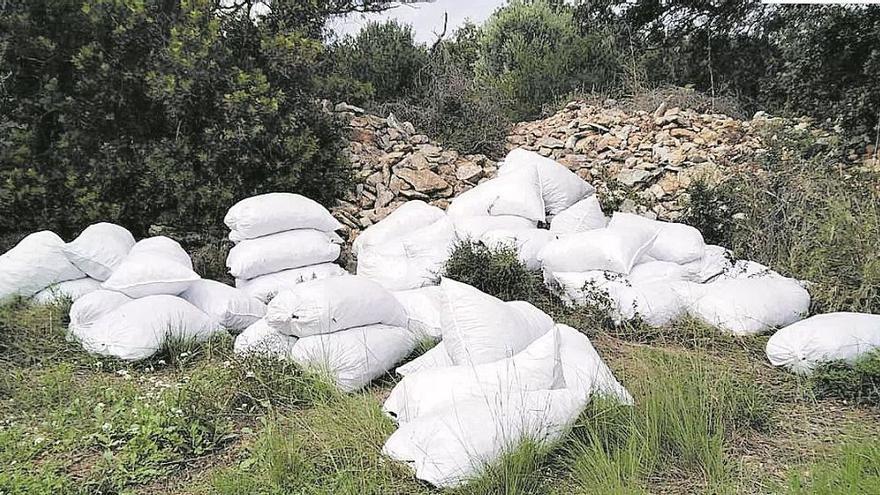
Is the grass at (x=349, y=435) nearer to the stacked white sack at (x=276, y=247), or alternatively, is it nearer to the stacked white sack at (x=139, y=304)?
the stacked white sack at (x=139, y=304)

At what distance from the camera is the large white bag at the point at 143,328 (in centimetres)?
310

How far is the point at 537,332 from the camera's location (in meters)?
2.72

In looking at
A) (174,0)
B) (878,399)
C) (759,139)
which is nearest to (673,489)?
(878,399)

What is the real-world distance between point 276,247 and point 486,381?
2052 millimetres

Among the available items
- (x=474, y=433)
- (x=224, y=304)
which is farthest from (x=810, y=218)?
(x=224, y=304)

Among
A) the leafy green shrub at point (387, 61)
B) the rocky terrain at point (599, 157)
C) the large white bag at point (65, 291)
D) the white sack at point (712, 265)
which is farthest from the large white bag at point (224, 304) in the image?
the leafy green shrub at point (387, 61)

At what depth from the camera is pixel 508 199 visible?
4258 millimetres

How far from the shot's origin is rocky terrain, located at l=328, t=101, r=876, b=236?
5117 mm

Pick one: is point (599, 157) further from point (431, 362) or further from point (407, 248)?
point (431, 362)

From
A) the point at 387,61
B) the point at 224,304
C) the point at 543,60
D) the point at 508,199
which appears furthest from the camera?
the point at 543,60

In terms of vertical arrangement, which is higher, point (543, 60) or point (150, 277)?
point (543, 60)

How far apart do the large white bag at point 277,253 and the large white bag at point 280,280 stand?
0.03 meters

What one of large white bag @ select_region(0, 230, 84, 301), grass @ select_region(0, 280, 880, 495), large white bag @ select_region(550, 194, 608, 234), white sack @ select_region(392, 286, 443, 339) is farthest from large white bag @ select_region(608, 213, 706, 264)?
large white bag @ select_region(0, 230, 84, 301)

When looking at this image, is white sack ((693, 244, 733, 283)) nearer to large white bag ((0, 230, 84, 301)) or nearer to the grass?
the grass
